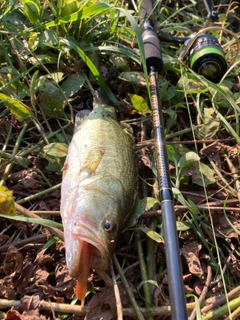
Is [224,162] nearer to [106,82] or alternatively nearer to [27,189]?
[106,82]

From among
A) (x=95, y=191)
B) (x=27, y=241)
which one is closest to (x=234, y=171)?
(x=95, y=191)

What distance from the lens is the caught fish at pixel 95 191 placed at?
7.77ft

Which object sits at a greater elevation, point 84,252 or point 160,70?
point 160,70

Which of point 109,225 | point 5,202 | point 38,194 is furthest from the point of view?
point 38,194

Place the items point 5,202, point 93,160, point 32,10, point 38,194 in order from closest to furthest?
point 5,202
point 93,160
point 38,194
point 32,10

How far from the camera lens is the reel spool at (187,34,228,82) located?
355 centimetres

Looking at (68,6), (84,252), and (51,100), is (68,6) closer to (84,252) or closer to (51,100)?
(51,100)

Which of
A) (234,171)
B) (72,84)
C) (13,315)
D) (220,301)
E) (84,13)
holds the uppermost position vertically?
(84,13)

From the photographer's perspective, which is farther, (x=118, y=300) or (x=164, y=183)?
(x=164, y=183)

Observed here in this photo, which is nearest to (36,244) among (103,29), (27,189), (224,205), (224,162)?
(27,189)

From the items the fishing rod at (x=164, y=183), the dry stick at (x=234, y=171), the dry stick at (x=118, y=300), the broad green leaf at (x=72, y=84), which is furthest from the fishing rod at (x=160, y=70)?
the dry stick at (x=234, y=171)

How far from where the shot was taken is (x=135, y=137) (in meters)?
3.47

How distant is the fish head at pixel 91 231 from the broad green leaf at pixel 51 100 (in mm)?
1025

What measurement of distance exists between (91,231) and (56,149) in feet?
2.91
